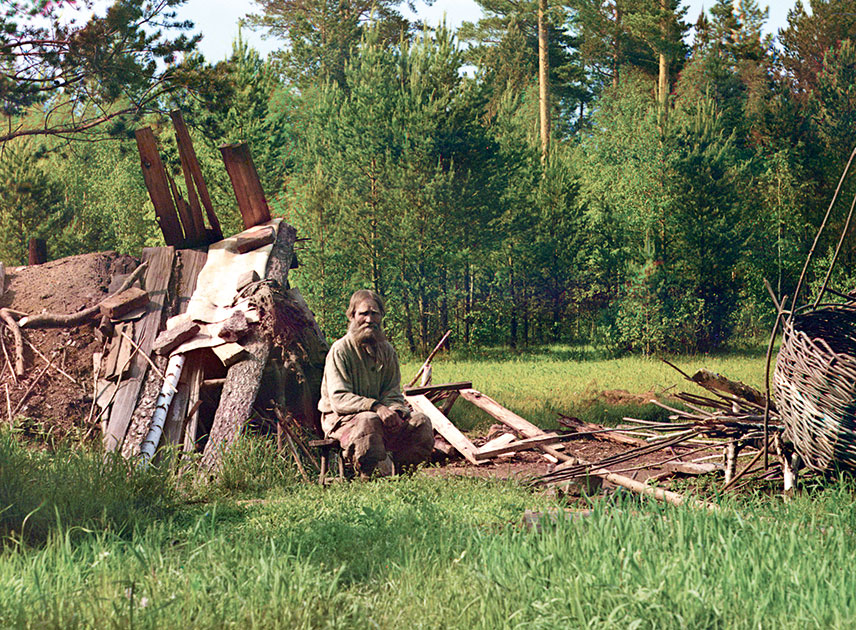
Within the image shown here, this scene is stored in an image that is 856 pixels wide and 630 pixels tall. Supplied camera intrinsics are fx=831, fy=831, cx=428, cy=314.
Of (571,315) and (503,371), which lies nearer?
(503,371)

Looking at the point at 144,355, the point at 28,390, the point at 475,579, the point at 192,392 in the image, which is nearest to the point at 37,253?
the point at 28,390

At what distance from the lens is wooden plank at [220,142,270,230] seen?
1168cm

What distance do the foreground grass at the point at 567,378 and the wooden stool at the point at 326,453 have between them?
389 centimetres

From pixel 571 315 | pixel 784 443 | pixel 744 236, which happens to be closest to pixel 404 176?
pixel 571 315

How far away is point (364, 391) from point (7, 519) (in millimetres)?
3742

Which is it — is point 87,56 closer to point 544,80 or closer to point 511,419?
point 511,419

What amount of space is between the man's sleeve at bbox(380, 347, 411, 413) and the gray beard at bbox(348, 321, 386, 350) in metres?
0.30

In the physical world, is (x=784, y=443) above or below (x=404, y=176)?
below

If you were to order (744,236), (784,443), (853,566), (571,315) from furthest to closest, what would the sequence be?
(571,315) < (744,236) < (784,443) < (853,566)

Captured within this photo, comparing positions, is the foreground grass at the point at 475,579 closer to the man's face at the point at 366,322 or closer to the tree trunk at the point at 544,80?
the man's face at the point at 366,322

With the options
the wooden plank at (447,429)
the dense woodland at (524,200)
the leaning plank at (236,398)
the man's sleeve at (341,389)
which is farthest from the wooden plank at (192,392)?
the dense woodland at (524,200)

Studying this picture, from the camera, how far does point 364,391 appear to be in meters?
8.23

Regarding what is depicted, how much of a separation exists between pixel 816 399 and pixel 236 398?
5353 mm

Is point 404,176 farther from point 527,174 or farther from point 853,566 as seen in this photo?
point 853,566
